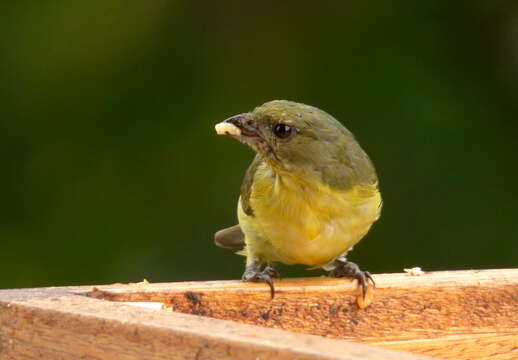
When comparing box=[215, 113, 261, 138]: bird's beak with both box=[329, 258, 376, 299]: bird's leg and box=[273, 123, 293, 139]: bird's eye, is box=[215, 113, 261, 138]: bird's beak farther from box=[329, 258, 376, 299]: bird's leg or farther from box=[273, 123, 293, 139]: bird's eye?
box=[329, 258, 376, 299]: bird's leg

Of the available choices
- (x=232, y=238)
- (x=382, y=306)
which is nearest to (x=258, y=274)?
(x=382, y=306)

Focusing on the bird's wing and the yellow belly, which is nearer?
the yellow belly

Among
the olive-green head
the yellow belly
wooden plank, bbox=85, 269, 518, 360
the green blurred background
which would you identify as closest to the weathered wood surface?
wooden plank, bbox=85, 269, 518, 360

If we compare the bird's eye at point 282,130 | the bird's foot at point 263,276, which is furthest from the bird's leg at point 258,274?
the bird's eye at point 282,130

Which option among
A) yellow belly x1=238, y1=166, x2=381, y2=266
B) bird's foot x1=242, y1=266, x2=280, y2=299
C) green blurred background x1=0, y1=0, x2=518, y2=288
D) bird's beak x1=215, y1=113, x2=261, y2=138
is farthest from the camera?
green blurred background x1=0, y1=0, x2=518, y2=288

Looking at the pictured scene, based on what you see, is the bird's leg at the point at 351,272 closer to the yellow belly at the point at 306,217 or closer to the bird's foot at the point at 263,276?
the yellow belly at the point at 306,217
